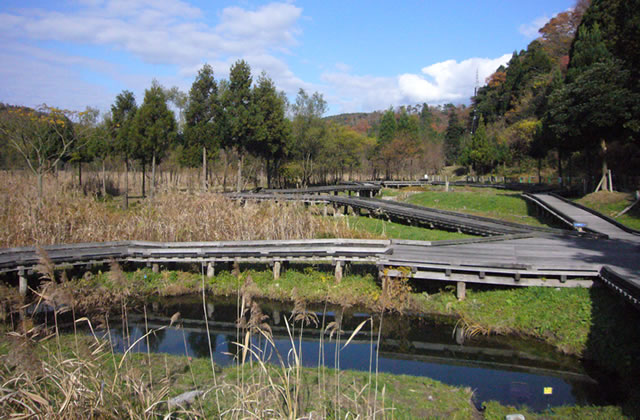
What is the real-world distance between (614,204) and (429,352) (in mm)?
15113

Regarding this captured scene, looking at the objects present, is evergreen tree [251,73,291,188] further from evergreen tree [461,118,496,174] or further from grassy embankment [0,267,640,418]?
evergreen tree [461,118,496,174]

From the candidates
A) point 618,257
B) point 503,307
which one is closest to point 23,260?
point 503,307

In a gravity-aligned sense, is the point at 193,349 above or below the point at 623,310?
below

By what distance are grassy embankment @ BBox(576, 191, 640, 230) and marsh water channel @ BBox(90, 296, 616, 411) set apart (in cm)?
1072

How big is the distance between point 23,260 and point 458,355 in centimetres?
1064

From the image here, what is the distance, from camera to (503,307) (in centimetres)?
984

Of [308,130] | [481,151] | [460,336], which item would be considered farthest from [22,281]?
[481,151]

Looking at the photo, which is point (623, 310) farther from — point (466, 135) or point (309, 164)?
point (466, 135)

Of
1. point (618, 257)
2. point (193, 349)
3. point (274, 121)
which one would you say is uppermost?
point (274, 121)

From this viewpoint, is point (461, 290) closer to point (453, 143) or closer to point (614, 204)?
point (614, 204)

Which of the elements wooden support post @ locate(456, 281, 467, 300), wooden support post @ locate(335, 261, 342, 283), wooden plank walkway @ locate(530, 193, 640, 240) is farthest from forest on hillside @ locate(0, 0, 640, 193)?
wooden support post @ locate(456, 281, 467, 300)

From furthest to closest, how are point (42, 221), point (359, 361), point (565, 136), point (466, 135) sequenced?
point (466, 135), point (565, 136), point (42, 221), point (359, 361)

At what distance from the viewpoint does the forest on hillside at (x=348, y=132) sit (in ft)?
70.5

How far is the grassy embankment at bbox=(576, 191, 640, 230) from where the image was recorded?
1674 cm
